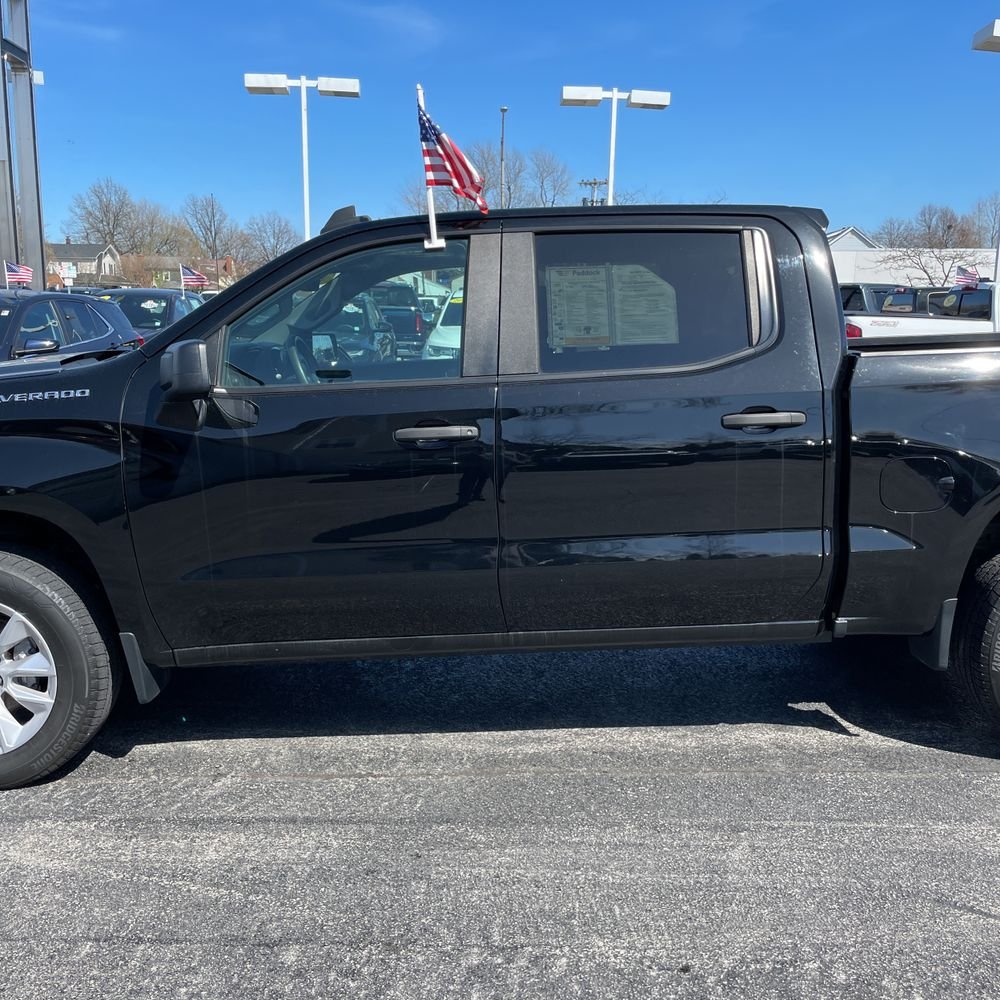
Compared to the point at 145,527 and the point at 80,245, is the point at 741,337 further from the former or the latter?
the point at 80,245

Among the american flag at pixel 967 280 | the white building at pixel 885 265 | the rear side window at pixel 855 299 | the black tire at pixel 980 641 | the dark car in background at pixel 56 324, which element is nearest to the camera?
the black tire at pixel 980 641

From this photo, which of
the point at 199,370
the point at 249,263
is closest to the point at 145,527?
the point at 199,370

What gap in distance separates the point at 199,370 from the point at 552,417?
1.15m

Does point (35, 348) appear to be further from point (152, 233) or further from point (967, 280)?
point (152, 233)

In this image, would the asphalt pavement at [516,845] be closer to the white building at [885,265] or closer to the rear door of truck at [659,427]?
the rear door of truck at [659,427]

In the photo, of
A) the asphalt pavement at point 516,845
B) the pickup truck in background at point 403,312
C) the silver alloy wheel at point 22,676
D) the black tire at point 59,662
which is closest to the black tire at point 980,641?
the asphalt pavement at point 516,845

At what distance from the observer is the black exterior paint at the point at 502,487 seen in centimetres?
312

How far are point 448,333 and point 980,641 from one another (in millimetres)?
2194

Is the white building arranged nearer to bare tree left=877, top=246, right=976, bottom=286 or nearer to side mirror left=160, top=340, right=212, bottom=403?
bare tree left=877, top=246, right=976, bottom=286

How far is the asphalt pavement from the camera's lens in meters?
2.40

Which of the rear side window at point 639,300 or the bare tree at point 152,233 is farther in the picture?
the bare tree at point 152,233

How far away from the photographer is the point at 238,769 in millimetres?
3480

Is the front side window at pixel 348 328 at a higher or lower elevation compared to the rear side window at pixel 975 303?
lower

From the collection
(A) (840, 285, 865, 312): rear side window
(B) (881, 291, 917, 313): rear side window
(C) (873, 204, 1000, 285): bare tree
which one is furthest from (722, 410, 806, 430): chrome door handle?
(C) (873, 204, 1000, 285): bare tree
